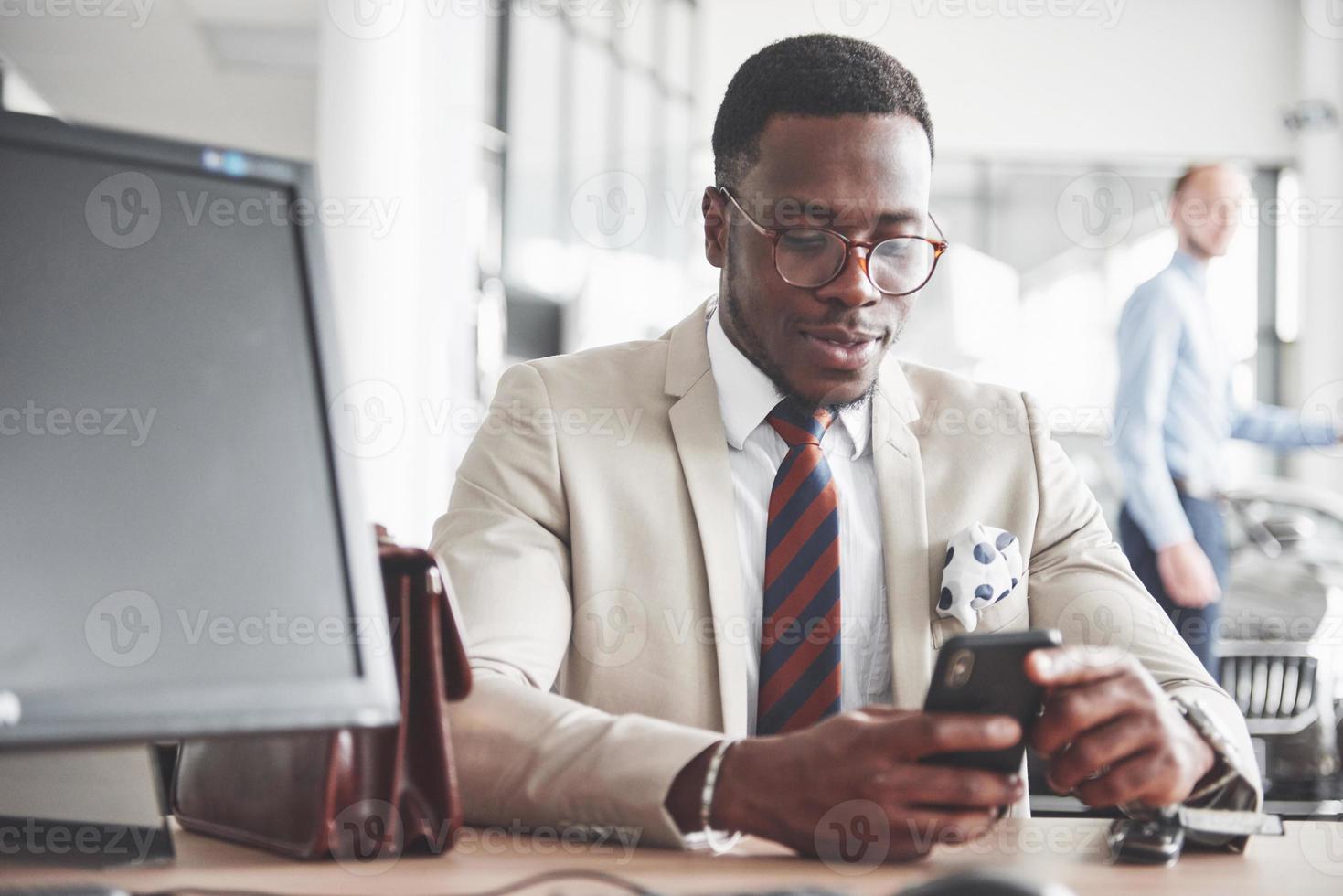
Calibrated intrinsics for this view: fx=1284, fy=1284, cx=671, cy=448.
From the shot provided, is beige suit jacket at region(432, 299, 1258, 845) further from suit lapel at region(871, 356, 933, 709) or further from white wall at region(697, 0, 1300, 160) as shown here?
white wall at region(697, 0, 1300, 160)

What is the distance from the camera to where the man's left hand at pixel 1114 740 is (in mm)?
926

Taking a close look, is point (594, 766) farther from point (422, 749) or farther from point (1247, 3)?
point (1247, 3)

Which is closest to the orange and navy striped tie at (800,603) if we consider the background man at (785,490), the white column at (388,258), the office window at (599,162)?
the background man at (785,490)

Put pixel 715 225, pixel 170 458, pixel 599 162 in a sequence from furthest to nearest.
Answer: pixel 599 162 < pixel 715 225 < pixel 170 458

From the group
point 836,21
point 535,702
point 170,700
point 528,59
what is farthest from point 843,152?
point 836,21

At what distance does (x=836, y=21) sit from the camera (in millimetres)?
8000

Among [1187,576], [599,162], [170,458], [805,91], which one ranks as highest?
[599,162]

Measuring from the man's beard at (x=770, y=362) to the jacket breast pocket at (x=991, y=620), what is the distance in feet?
0.88

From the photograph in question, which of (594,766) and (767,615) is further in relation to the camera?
(767,615)

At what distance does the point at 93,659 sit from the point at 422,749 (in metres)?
0.27

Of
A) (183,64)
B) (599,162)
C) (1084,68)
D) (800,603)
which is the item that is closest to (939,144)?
(1084,68)

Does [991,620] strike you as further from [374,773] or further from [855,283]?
[374,773]

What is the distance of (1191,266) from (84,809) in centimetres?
313

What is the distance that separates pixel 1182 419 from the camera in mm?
3301
